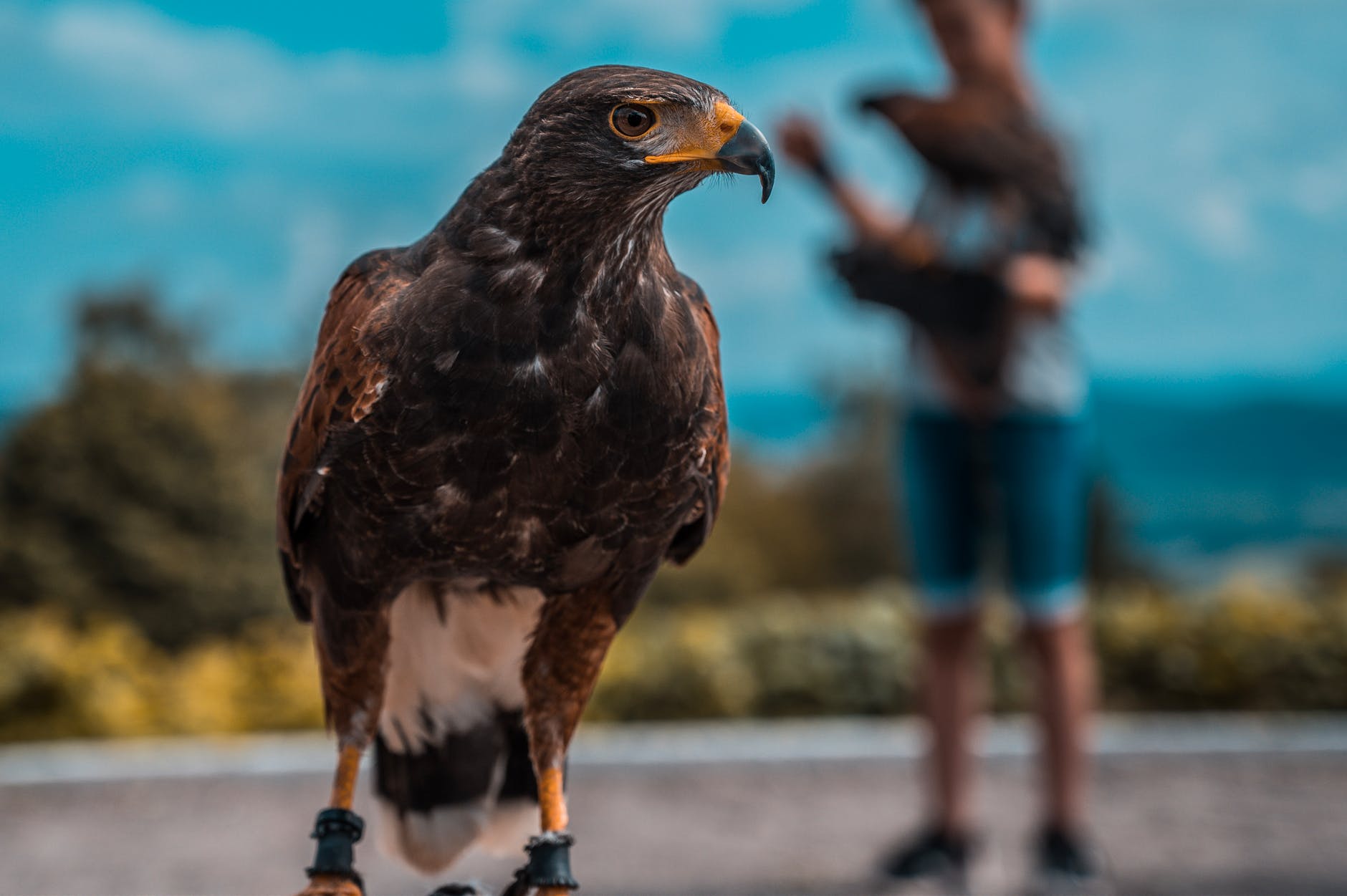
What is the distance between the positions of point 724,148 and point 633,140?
111 millimetres

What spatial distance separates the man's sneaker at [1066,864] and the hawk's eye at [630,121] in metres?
3.64

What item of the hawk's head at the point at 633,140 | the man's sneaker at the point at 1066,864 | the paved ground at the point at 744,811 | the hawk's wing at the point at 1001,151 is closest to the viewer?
the hawk's head at the point at 633,140

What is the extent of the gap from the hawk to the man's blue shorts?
7.90 feet

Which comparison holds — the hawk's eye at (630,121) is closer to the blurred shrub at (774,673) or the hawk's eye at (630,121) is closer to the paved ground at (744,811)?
the paved ground at (744,811)

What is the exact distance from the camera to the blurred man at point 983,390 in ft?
12.2

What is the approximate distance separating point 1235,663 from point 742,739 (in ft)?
9.96

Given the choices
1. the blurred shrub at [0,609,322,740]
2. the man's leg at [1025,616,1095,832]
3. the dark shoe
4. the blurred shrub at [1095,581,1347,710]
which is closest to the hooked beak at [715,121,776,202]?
the man's leg at [1025,616,1095,832]

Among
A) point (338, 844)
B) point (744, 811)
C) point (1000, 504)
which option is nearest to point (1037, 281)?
point (1000, 504)

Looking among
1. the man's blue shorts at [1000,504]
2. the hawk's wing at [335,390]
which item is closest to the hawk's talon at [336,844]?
the hawk's wing at [335,390]

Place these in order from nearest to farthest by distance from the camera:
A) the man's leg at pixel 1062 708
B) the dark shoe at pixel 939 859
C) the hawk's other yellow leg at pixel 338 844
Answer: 1. the hawk's other yellow leg at pixel 338 844
2. the man's leg at pixel 1062 708
3. the dark shoe at pixel 939 859

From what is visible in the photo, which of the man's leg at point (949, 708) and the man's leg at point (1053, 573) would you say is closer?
the man's leg at point (1053, 573)

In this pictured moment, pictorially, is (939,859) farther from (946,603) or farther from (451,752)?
(451,752)

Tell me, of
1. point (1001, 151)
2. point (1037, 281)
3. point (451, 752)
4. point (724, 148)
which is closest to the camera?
point (724, 148)

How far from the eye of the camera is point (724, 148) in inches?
58.9
